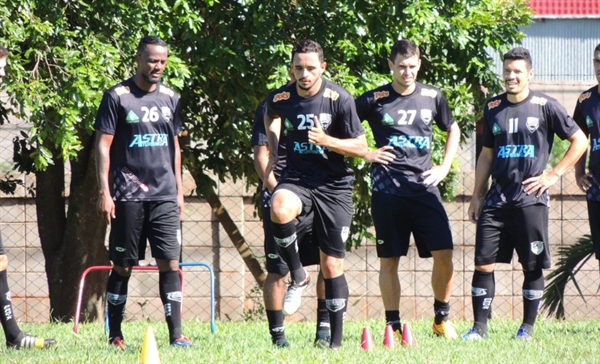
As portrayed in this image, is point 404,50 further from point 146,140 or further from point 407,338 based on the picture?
point 407,338

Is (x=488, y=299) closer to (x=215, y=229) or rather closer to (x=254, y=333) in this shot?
(x=254, y=333)

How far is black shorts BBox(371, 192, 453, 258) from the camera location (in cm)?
736

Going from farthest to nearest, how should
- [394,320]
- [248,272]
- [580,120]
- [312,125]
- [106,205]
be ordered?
[248,272] → [580,120] → [394,320] → [106,205] → [312,125]

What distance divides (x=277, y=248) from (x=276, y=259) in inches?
4.6

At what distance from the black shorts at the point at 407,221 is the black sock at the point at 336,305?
2.55 ft

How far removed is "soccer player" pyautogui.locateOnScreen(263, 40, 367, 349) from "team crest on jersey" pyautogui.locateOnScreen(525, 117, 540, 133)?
55.6 inches

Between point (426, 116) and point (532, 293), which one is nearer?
point (426, 116)

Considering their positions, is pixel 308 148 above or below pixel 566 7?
below

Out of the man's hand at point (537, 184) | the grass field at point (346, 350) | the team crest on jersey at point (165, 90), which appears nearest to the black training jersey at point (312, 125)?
the team crest on jersey at point (165, 90)

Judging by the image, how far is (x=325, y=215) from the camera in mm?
6730

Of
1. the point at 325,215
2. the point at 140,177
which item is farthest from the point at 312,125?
the point at 140,177

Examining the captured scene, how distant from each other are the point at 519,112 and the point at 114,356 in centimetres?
350

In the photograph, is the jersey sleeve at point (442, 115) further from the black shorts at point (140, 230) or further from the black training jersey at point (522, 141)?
the black shorts at point (140, 230)

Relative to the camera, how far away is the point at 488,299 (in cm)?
757
